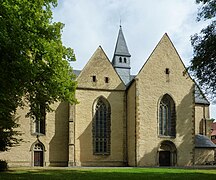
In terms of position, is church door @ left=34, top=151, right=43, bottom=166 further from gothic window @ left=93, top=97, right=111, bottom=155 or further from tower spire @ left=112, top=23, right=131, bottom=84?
tower spire @ left=112, top=23, right=131, bottom=84

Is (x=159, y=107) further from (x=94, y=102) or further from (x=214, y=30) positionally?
(x=214, y=30)

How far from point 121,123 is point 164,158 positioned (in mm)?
6497

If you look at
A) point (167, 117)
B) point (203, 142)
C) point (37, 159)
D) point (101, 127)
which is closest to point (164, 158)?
point (167, 117)

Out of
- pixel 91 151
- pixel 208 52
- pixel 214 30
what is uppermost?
pixel 214 30

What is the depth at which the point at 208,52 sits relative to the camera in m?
20.5

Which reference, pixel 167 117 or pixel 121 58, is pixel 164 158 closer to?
pixel 167 117

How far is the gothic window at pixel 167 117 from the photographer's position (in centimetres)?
3969

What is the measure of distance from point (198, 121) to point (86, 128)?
16.5 meters

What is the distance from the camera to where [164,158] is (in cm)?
3944

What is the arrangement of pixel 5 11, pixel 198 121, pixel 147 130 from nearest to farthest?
1. pixel 5 11
2. pixel 147 130
3. pixel 198 121

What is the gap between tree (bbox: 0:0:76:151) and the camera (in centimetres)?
1631

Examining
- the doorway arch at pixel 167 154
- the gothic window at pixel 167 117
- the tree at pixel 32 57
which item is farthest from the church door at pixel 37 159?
the tree at pixel 32 57

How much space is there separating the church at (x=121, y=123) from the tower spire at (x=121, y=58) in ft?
45.2

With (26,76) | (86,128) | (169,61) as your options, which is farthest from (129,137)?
(26,76)
